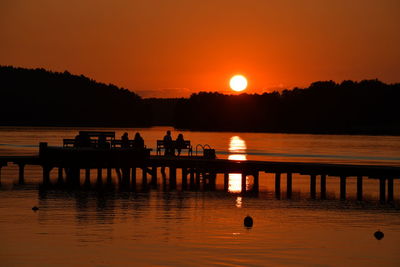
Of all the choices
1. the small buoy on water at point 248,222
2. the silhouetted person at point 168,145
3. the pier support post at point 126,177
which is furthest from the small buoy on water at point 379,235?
the pier support post at point 126,177

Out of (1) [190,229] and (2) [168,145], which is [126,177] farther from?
(1) [190,229]

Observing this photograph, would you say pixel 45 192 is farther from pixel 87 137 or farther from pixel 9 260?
pixel 9 260

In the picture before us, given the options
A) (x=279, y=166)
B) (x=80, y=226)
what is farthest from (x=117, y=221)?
(x=279, y=166)

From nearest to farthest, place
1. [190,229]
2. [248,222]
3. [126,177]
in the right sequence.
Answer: [190,229]
[248,222]
[126,177]

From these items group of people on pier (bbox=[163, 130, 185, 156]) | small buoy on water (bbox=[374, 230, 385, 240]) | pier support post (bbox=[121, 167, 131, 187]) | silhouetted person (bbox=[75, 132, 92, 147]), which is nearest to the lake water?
small buoy on water (bbox=[374, 230, 385, 240])

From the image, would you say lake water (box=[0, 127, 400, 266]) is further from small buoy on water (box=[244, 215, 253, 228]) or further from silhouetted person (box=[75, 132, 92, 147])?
silhouetted person (box=[75, 132, 92, 147])

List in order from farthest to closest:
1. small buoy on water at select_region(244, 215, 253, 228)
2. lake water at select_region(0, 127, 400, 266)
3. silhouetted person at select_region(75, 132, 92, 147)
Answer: silhouetted person at select_region(75, 132, 92, 147) → small buoy on water at select_region(244, 215, 253, 228) → lake water at select_region(0, 127, 400, 266)

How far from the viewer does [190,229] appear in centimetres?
3403

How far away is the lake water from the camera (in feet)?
90.5

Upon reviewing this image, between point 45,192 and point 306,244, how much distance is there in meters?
22.9

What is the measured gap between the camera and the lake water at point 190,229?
27.6 m

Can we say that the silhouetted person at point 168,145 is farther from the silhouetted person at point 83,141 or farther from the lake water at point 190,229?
the lake water at point 190,229

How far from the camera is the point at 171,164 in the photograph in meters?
53.2

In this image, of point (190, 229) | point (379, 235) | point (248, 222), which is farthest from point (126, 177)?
point (379, 235)
